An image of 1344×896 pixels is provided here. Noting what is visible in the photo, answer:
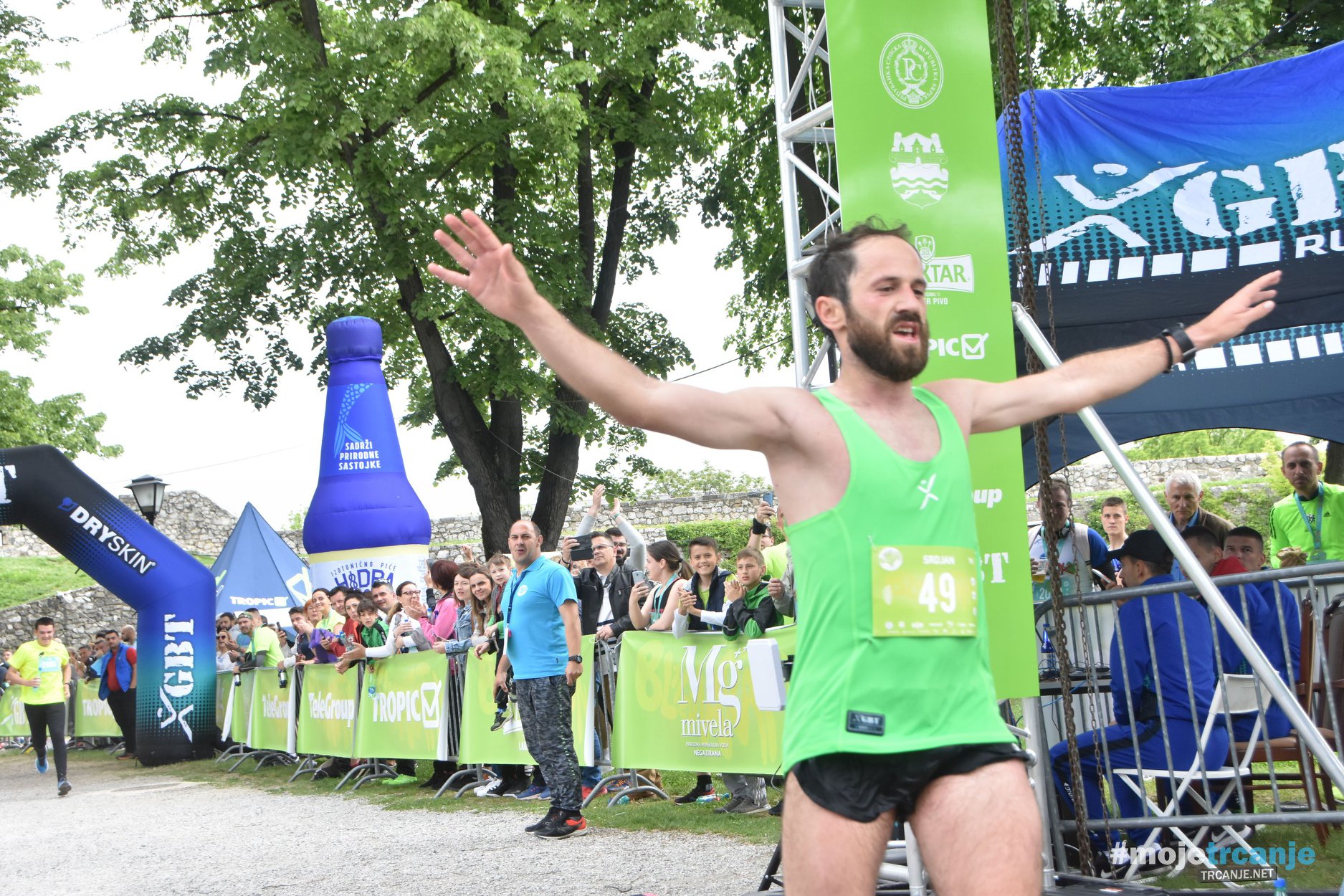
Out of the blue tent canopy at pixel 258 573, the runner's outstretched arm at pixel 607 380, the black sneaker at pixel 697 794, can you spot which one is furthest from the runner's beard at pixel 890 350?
the blue tent canopy at pixel 258 573

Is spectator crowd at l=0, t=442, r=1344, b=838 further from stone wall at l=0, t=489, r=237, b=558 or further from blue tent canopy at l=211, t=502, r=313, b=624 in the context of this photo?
stone wall at l=0, t=489, r=237, b=558

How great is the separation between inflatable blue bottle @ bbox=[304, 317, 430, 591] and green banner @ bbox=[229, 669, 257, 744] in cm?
191

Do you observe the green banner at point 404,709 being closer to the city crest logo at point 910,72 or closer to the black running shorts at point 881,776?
the city crest logo at point 910,72

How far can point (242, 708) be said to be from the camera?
1697 centimetres

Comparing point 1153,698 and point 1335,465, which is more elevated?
point 1335,465

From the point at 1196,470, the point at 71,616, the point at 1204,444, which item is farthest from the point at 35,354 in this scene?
the point at 1204,444

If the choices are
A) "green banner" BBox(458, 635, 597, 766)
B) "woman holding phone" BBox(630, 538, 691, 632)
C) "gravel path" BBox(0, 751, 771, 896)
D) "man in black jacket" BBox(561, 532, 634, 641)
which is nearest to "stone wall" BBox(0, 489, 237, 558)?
"gravel path" BBox(0, 751, 771, 896)

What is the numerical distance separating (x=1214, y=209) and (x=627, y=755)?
525 centimetres

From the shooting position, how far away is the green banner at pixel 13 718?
24.4m

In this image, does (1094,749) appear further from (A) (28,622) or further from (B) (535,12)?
(A) (28,622)

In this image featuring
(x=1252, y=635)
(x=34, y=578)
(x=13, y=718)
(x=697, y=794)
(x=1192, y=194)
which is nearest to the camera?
(x=1252, y=635)

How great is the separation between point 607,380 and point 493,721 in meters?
8.53

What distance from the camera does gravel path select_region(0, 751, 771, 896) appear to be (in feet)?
21.9

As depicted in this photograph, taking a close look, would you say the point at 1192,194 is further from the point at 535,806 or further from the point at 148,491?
the point at 148,491
